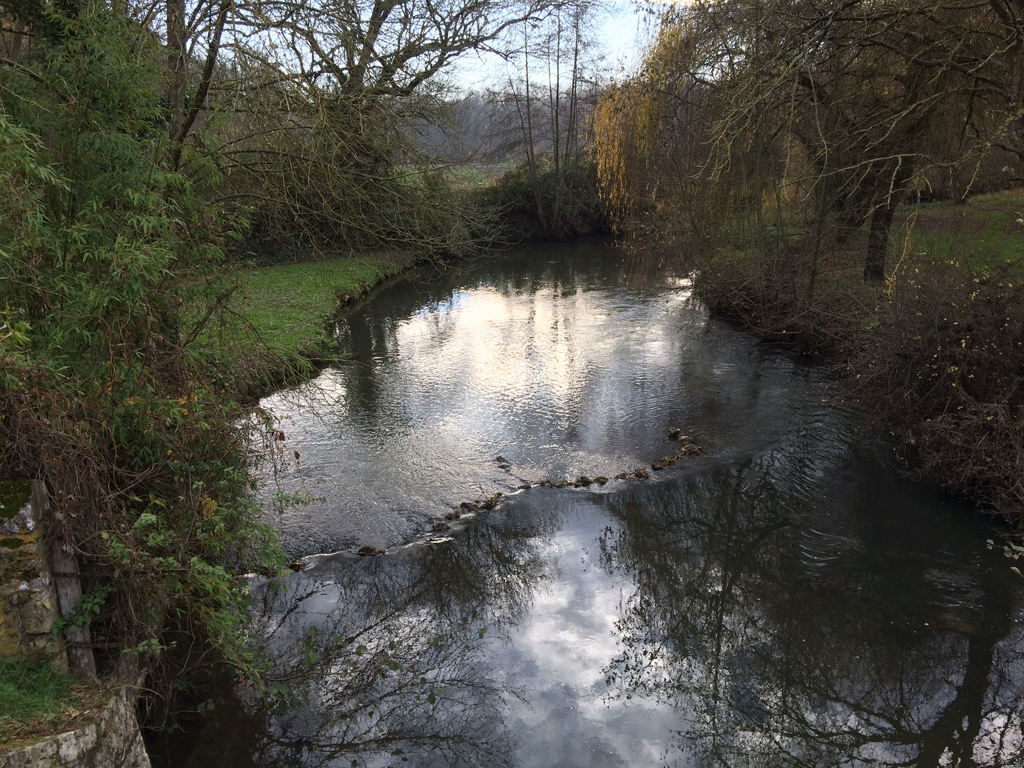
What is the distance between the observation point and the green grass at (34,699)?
345 centimetres

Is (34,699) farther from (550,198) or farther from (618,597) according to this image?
(550,198)

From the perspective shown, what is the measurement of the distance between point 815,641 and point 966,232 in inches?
330

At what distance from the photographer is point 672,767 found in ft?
15.9

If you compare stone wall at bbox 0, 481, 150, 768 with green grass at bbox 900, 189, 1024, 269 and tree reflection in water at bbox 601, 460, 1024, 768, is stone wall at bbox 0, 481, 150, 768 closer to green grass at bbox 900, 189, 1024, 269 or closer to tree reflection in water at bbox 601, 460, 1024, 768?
tree reflection in water at bbox 601, 460, 1024, 768

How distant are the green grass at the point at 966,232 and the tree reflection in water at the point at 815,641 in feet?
16.2

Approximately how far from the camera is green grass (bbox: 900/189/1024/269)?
423 inches

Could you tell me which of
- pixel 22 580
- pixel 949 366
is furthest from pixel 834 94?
pixel 22 580

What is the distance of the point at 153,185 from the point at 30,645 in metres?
3.06

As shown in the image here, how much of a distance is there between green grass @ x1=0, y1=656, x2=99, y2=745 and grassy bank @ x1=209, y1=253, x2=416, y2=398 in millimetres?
2806

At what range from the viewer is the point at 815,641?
237 inches

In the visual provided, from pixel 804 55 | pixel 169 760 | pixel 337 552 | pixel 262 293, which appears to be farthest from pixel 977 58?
pixel 262 293

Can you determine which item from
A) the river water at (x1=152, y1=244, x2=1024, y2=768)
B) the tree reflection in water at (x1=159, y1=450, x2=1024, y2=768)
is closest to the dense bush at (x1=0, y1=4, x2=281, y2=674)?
the tree reflection in water at (x1=159, y1=450, x2=1024, y2=768)

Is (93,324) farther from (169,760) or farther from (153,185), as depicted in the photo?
(169,760)

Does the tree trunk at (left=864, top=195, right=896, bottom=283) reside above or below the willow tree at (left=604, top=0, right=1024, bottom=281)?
below
